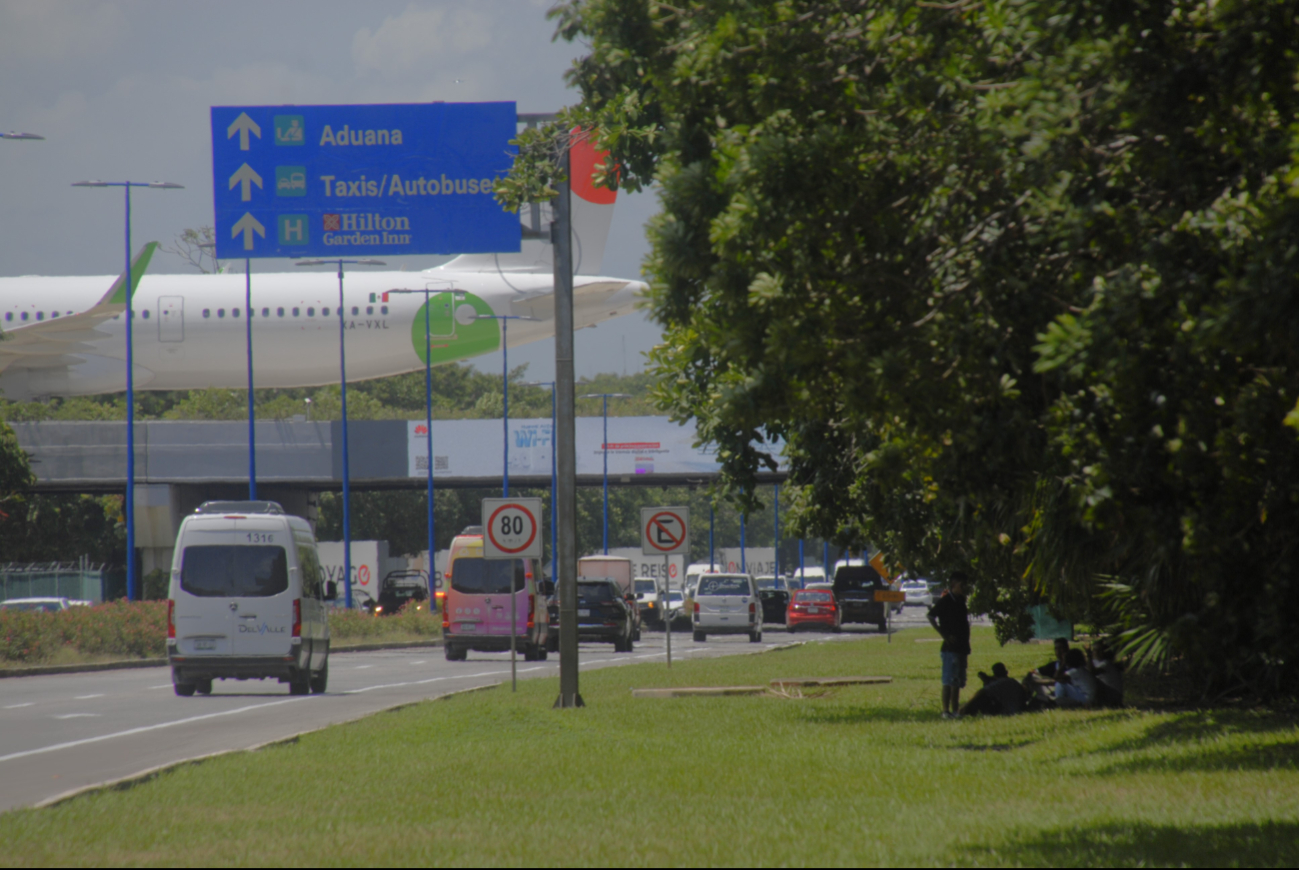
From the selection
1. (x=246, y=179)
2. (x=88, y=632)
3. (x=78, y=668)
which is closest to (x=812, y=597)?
(x=88, y=632)

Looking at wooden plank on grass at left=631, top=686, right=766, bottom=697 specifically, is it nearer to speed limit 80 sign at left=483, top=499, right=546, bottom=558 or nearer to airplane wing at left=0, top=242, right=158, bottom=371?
speed limit 80 sign at left=483, top=499, right=546, bottom=558

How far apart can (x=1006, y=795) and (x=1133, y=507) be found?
3.43 meters

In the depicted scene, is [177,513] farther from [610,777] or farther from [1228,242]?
[1228,242]

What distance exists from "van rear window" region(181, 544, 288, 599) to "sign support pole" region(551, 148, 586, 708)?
563cm

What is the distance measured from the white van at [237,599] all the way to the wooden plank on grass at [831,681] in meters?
6.75

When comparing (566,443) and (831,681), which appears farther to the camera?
(831,681)

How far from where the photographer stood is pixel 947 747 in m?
13.4

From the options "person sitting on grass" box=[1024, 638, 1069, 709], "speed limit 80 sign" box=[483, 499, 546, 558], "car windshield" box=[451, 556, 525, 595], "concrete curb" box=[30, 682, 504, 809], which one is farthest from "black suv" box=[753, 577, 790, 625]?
"concrete curb" box=[30, 682, 504, 809]

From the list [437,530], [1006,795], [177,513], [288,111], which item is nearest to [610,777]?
[1006,795]

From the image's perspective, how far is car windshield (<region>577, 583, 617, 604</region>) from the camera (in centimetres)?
3594

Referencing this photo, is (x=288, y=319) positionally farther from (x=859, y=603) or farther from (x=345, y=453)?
(x=859, y=603)

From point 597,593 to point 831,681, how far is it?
1531cm

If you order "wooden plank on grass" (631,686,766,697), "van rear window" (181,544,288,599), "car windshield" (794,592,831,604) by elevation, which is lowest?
"car windshield" (794,592,831,604)

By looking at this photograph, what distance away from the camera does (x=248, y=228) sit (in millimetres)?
21531
